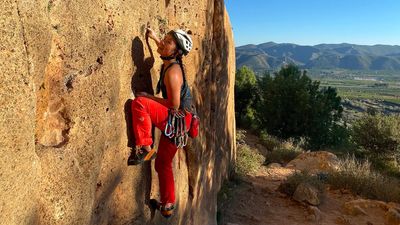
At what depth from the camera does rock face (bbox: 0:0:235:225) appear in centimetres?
231

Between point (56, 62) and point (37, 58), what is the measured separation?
1.26 ft

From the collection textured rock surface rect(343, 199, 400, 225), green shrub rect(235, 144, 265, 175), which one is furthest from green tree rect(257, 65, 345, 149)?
textured rock surface rect(343, 199, 400, 225)

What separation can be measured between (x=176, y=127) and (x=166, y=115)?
195 mm

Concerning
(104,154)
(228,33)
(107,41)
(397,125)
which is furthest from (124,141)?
(397,125)

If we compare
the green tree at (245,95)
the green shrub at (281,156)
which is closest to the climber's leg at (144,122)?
the green shrub at (281,156)

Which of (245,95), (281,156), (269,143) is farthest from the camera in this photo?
(245,95)

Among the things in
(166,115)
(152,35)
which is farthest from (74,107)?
(152,35)

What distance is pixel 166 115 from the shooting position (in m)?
4.14

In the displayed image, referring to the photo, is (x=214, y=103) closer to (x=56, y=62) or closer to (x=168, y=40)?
(x=168, y=40)

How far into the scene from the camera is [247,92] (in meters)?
30.6

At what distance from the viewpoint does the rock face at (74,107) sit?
231cm

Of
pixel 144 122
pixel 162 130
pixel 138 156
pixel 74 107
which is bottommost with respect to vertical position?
pixel 138 156

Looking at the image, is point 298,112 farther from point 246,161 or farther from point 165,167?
point 165,167

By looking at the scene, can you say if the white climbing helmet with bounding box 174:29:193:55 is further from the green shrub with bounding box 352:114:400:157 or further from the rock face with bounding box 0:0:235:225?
the green shrub with bounding box 352:114:400:157
